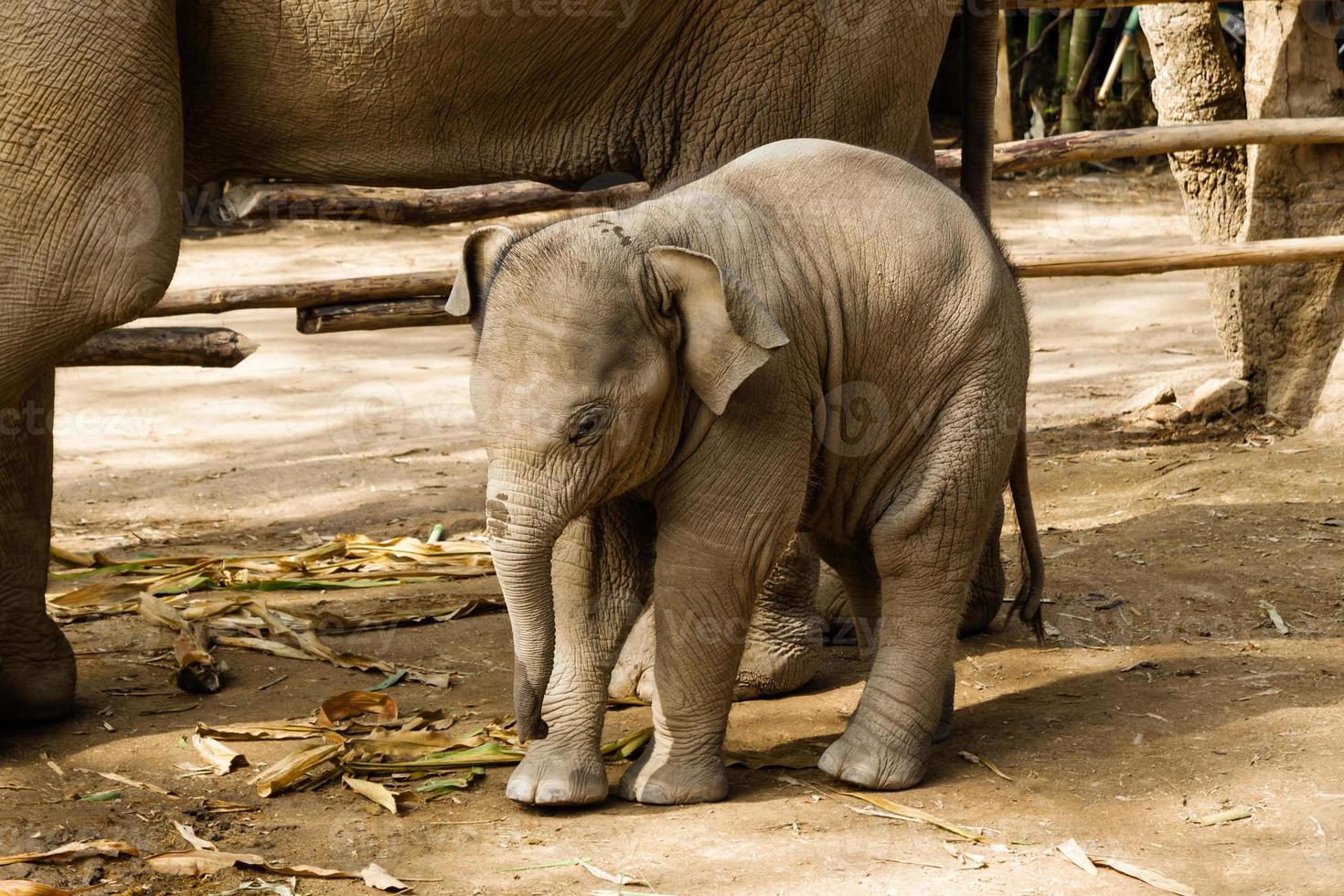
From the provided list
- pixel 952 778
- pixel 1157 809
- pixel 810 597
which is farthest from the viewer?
pixel 810 597

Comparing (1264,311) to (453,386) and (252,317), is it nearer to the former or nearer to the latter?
(453,386)

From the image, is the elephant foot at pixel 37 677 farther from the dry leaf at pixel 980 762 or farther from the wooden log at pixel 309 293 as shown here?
the wooden log at pixel 309 293

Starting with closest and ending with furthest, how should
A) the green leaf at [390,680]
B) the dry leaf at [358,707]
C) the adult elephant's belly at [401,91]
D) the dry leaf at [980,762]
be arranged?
1. the dry leaf at [980,762]
2. the adult elephant's belly at [401,91]
3. the dry leaf at [358,707]
4. the green leaf at [390,680]

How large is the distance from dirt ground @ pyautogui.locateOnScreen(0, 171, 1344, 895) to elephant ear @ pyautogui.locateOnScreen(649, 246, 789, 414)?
2.70ft

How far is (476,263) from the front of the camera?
10.2 feet

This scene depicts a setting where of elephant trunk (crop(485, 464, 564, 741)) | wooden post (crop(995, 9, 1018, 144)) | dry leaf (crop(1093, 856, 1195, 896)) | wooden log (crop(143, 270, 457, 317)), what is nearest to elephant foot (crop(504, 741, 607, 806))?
elephant trunk (crop(485, 464, 564, 741))

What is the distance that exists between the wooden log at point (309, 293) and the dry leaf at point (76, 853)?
3.23 m

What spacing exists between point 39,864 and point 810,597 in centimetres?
183

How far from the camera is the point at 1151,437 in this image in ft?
21.8

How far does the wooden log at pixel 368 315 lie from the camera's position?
20.4ft

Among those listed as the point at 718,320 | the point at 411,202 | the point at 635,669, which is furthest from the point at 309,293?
the point at 718,320

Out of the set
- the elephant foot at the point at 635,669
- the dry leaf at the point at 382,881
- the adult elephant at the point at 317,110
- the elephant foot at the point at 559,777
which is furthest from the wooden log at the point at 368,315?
the dry leaf at the point at 382,881

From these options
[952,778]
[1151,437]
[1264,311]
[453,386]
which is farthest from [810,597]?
[453,386]

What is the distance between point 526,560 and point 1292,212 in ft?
16.0
